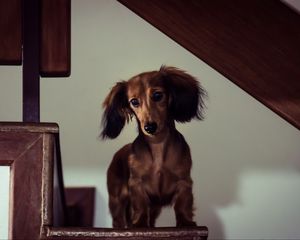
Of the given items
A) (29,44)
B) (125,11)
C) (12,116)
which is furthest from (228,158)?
(29,44)

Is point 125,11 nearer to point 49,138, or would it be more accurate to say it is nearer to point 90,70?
point 90,70

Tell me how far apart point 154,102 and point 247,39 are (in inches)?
10.5

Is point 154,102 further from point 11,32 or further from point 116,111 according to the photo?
point 11,32

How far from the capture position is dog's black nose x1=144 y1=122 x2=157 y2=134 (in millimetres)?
1375

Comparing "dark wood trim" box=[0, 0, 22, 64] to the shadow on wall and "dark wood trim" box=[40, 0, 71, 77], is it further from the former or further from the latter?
the shadow on wall

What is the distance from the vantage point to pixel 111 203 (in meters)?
1.56

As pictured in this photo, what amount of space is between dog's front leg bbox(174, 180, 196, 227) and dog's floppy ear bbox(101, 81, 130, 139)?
194mm

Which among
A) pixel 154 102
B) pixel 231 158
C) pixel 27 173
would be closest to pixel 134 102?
pixel 154 102

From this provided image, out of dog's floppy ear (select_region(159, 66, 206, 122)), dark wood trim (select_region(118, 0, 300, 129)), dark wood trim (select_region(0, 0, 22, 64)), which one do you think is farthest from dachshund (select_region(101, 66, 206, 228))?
dark wood trim (select_region(0, 0, 22, 64))

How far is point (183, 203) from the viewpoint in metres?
1.37

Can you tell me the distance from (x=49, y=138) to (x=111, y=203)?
48 centimetres

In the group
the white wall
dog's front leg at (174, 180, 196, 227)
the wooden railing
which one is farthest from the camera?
the white wall

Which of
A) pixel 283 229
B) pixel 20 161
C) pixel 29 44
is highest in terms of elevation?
pixel 29 44

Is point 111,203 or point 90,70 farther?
point 90,70
